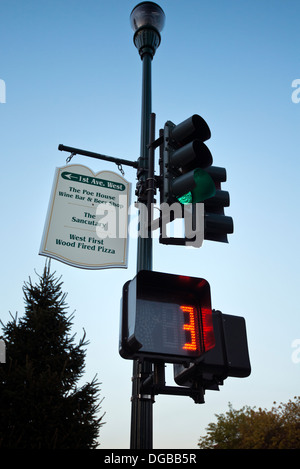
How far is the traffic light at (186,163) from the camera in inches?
151

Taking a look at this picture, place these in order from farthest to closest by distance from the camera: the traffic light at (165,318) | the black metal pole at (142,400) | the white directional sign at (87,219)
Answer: the white directional sign at (87,219) → the black metal pole at (142,400) → the traffic light at (165,318)

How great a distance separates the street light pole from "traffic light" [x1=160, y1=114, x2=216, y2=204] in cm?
41

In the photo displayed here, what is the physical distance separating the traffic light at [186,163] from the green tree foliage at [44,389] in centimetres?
648

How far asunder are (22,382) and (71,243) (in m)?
5.21

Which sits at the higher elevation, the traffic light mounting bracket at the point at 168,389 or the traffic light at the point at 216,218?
the traffic light at the point at 216,218

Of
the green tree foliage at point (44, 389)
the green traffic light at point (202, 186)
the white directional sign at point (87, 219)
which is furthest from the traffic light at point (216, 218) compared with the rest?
the green tree foliage at point (44, 389)

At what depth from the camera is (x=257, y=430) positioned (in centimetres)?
4697

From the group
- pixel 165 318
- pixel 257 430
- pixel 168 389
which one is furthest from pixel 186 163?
pixel 257 430

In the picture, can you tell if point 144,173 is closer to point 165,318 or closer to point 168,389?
point 165,318

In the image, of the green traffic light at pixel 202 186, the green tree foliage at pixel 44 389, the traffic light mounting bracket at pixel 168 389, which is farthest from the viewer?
the green tree foliage at pixel 44 389

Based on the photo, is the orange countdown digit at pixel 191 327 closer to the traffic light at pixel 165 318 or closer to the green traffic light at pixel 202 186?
the traffic light at pixel 165 318

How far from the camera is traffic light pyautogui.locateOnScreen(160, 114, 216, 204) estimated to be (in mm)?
3842

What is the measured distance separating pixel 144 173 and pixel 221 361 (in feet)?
7.84

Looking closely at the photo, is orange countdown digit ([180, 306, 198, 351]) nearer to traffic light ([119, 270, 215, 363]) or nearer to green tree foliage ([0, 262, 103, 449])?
traffic light ([119, 270, 215, 363])
